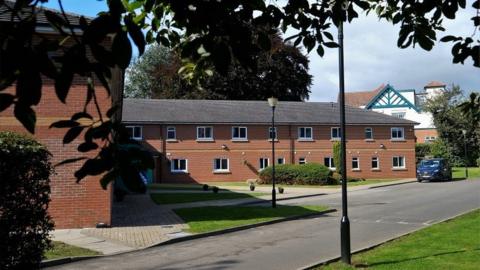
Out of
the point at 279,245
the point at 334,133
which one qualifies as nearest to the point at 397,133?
the point at 334,133

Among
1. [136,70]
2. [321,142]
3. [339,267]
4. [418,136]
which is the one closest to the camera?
[339,267]

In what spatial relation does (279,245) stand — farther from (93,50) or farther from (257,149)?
(257,149)

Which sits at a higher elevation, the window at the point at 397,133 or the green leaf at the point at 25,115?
the window at the point at 397,133

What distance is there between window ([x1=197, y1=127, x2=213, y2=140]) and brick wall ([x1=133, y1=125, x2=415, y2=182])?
0.36m

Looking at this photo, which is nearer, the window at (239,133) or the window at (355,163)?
the window at (239,133)

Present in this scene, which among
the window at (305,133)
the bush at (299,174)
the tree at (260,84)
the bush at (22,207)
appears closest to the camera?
the bush at (22,207)

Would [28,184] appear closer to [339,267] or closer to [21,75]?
[339,267]

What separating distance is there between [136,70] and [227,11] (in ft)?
246

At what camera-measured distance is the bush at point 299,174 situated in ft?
135

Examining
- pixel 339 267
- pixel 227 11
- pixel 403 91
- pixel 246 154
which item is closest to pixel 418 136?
pixel 403 91

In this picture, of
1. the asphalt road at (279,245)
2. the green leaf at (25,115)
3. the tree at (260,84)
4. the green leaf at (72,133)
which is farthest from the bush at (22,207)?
the tree at (260,84)

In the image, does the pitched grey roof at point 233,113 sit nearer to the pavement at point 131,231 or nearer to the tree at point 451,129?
the tree at point 451,129

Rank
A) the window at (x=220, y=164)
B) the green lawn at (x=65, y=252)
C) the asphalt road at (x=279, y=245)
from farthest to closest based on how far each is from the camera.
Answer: the window at (x=220, y=164)
the green lawn at (x=65, y=252)
the asphalt road at (x=279, y=245)

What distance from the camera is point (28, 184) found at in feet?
28.9
